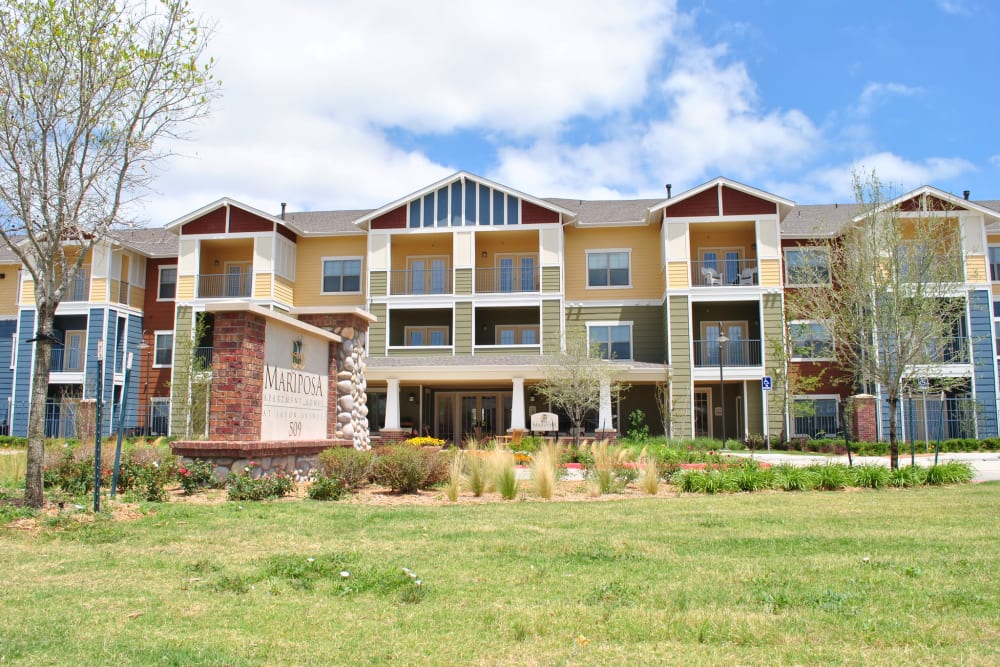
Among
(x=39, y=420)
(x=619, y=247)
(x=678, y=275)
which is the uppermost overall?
(x=619, y=247)

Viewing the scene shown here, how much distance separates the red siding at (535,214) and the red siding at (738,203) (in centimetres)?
628

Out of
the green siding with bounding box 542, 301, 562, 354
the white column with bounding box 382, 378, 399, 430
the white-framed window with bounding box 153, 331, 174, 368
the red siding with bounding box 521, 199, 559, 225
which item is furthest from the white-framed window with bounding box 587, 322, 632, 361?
the white-framed window with bounding box 153, 331, 174, 368

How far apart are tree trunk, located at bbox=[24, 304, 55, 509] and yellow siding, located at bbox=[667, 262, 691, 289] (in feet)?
75.7

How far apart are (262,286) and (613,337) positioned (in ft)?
45.8

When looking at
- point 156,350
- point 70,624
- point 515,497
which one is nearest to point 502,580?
point 70,624

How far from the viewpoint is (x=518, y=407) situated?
27516 millimetres

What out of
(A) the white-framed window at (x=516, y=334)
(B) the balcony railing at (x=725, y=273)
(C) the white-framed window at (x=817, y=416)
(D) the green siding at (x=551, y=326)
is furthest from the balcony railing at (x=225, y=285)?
(C) the white-framed window at (x=817, y=416)

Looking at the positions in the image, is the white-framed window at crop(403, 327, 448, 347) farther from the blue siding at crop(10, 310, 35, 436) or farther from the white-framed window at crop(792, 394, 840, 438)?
the blue siding at crop(10, 310, 35, 436)

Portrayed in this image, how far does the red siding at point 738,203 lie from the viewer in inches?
1180

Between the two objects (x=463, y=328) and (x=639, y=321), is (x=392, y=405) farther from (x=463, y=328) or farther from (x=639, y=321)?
(x=639, y=321)

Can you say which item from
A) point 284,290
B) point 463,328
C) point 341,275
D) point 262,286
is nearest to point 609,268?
point 463,328

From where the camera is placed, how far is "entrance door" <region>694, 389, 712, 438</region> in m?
31.5

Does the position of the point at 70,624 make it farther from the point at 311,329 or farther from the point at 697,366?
the point at 697,366

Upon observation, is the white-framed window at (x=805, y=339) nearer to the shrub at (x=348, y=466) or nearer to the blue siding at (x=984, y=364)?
the blue siding at (x=984, y=364)
